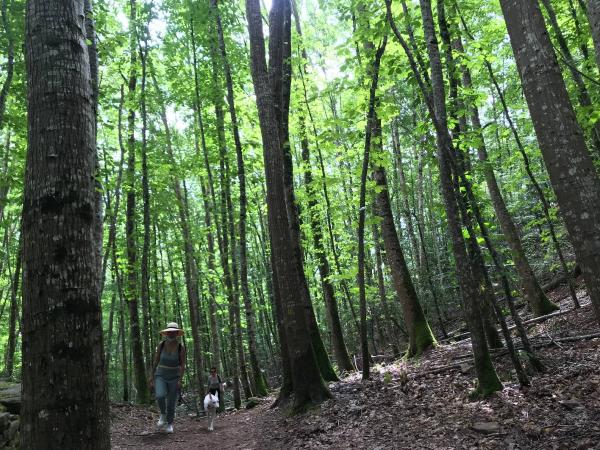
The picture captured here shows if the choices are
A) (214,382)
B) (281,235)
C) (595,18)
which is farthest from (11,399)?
(595,18)

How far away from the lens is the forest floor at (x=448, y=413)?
4.38 metres

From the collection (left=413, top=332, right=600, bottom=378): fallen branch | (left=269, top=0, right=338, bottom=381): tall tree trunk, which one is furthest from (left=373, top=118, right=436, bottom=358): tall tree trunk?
(left=413, top=332, right=600, bottom=378): fallen branch

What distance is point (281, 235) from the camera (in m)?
8.05

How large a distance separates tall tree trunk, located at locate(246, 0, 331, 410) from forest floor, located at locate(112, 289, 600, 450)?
589 mm

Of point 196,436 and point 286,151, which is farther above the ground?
point 286,151

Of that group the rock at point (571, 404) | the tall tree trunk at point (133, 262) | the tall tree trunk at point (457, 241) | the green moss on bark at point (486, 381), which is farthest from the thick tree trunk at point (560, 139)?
the tall tree trunk at point (133, 262)

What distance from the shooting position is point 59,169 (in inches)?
93.7

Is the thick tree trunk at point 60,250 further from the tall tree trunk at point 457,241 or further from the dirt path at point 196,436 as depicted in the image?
the dirt path at point 196,436

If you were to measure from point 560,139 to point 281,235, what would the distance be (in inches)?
200

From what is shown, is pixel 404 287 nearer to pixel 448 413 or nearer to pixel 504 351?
pixel 504 351

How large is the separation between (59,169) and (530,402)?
538cm

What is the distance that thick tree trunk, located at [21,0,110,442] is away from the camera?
6.88ft

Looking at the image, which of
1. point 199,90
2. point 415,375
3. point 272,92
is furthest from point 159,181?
point 415,375

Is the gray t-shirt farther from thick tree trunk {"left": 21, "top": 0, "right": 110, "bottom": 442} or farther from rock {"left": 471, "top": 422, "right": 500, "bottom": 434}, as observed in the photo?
thick tree trunk {"left": 21, "top": 0, "right": 110, "bottom": 442}
